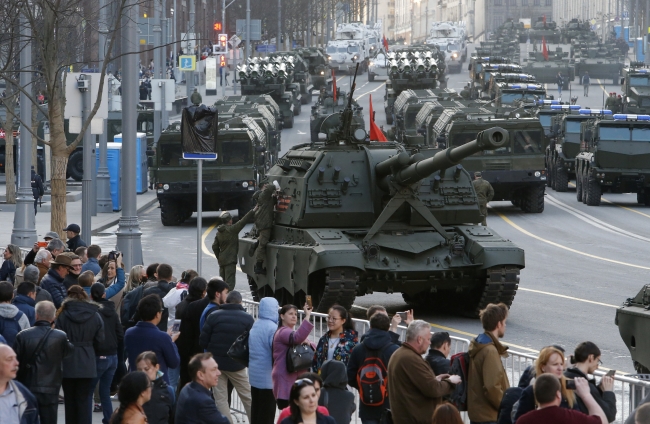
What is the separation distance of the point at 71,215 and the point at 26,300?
77.1 ft

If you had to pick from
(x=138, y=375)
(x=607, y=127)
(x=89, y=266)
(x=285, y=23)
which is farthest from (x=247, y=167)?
(x=285, y=23)

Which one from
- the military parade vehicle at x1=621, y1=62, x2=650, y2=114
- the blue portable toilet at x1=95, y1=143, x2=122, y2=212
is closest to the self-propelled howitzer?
the blue portable toilet at x1=95, y1=143, x2=122, y2=212

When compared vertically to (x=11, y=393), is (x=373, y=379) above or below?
below

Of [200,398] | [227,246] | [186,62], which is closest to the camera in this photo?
[200,398]

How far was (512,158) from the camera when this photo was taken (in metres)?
33.7

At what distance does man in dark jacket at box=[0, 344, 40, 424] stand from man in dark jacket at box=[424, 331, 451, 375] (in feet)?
9.09

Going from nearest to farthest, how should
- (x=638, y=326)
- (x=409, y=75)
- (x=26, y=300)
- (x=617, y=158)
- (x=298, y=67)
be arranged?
(x=26, y=300) → (x=638, y=326) → (x=617, y=158) → (x=409, y=75) → (x=298, y=67)

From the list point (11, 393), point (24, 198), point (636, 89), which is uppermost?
point (636, 89)

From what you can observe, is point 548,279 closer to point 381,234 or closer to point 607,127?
point 381,234

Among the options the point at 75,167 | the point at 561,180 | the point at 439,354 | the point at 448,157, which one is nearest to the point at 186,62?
the point at 75,167

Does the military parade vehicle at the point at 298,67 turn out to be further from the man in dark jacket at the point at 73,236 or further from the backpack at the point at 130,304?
the backpack at the point at 130,304

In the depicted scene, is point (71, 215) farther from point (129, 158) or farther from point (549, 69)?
point (549, 69)

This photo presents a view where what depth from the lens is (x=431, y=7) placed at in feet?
629

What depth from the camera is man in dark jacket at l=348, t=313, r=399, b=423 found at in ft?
32.7
